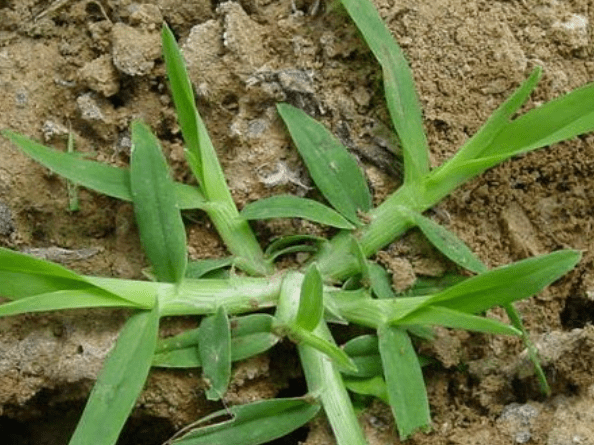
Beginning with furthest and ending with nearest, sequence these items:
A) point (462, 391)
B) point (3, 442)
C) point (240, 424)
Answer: point (3, 442) < point (462, 391) < point (240, 424)

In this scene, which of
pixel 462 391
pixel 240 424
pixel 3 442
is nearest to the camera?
pixel 240 424

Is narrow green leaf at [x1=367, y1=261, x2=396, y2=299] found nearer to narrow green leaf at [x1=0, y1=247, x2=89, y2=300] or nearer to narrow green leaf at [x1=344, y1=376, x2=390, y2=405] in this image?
narrow green leaf at [x1=344, y1=376, x2=390, y2=405]

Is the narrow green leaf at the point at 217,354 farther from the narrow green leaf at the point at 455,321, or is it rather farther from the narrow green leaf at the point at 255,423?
the narrow green leaf at the point at 455,321

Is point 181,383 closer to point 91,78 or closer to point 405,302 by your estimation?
point 405,302

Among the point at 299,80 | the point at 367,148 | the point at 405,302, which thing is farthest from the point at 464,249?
the point at 299,80

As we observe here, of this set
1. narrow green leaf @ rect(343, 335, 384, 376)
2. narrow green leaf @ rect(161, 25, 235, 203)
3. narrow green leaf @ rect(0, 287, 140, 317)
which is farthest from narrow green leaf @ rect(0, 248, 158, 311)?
narrow green leaf @ rect(343, 335, 384, 376)

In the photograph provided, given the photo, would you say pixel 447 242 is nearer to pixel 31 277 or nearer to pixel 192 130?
pixel 192 130
